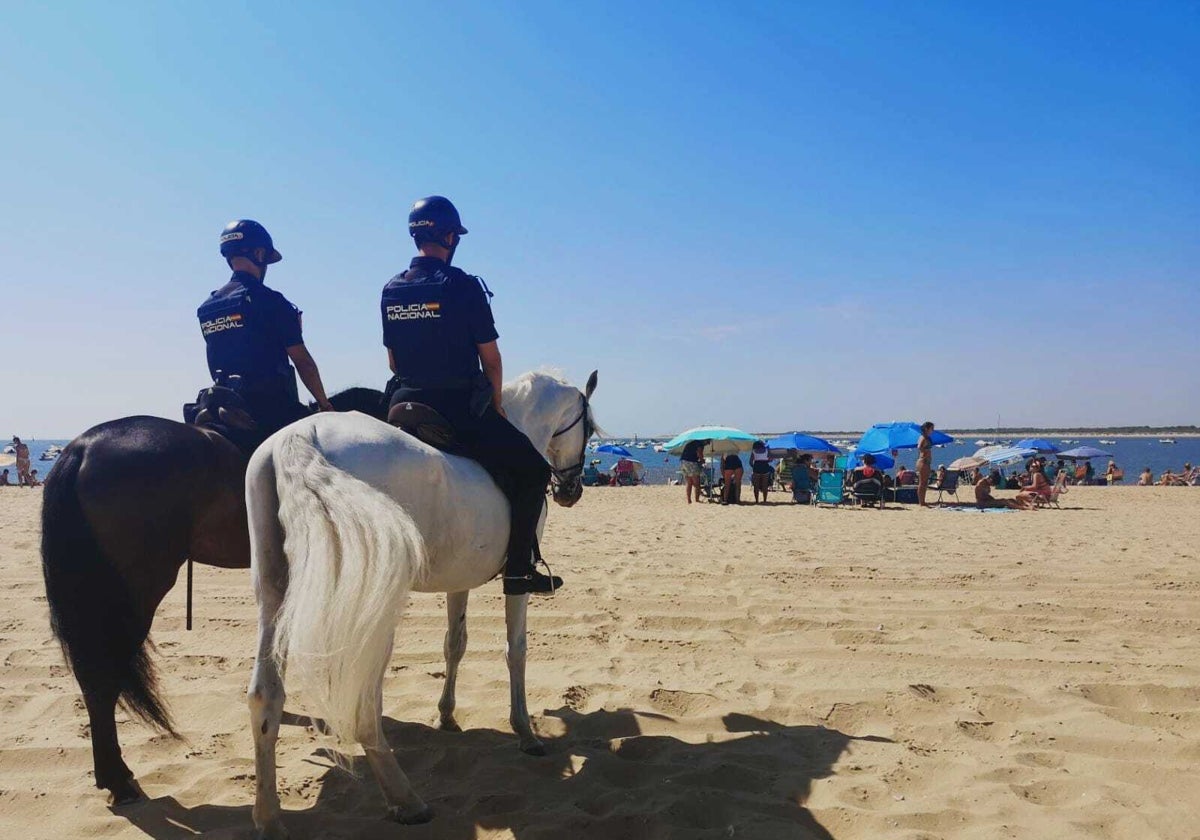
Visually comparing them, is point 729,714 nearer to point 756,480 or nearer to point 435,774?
point 435,774

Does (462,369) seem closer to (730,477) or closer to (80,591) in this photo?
(80,591)

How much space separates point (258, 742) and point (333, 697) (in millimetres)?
577

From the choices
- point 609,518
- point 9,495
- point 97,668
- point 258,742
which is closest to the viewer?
point 258,742

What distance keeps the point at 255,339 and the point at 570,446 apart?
2.04 metres

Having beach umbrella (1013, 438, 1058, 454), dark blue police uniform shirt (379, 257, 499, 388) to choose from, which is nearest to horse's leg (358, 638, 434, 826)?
dark blue police uniform shirt (379, 257, 499, 388)

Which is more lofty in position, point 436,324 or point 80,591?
point 436,324

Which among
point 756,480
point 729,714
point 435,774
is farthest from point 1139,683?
point 756,480

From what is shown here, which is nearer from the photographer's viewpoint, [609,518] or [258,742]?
[258,742]

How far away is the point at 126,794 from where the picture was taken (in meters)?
3.40

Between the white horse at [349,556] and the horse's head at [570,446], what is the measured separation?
1062 mm

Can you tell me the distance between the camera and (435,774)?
12.3 ft

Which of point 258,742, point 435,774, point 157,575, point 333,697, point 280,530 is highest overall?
point 280,530

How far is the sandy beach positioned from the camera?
127 inches

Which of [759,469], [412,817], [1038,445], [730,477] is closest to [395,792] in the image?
[412,817]
